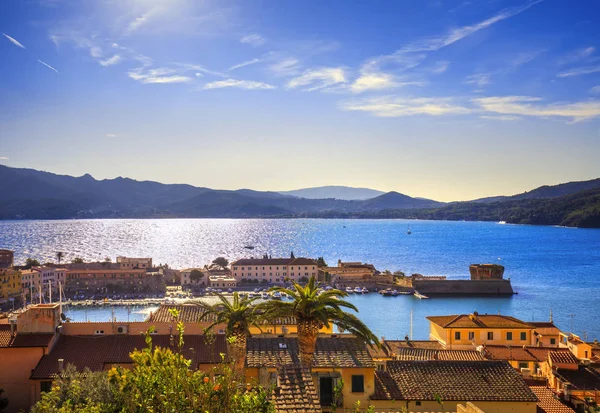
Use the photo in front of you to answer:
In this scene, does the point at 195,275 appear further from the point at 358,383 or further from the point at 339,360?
the point at 358,383

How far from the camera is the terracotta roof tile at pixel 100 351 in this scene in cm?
1962

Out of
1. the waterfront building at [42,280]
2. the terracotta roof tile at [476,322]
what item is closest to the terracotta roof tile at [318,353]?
the terracotta roof tile at [476,322]

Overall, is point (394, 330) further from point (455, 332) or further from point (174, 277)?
point (174, 277)

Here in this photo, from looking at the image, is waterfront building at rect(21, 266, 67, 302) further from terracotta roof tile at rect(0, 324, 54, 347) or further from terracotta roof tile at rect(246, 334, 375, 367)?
terracotta roof tile at rect(246, 334, 375, 367)

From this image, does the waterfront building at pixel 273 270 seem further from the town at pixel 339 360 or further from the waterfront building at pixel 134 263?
the town at pixel 339 360

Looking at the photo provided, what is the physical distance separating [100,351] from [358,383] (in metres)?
11.1

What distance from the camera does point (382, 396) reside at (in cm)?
1362

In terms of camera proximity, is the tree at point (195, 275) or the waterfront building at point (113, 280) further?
the tree at point (195, 275)

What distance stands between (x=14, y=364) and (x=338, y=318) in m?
12.2

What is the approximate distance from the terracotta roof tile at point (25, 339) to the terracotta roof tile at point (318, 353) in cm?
877

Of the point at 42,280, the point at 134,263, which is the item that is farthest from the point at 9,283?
the point at 134,263

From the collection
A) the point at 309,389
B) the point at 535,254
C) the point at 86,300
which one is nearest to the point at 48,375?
the point at 309,389

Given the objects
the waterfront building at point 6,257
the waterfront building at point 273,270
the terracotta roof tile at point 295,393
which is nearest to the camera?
the terracotta roof tile at point 295,393

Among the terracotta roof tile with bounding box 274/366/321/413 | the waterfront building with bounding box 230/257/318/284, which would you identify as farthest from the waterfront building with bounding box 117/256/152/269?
the terracotta roof tile with bounding box 274/366/321/413
